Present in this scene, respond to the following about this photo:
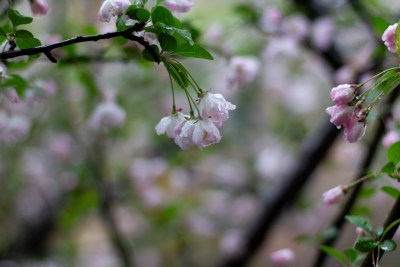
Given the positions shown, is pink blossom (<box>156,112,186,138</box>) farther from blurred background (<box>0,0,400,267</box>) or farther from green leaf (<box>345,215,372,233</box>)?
blurred background (<box>0,0,400,267</box>)

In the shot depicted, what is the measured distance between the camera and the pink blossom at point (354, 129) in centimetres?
44

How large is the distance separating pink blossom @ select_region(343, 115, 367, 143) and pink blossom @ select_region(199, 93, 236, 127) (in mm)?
134

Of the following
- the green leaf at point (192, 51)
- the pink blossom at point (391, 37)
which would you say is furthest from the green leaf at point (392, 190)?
the green leaf at point (192, 51)

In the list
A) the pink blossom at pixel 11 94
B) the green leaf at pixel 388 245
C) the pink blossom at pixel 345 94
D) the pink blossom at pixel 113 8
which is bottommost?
the green leaf at pixel 388 245

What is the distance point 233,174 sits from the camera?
2.15 metres

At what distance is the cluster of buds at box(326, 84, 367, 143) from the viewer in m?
0.44

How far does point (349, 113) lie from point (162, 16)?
0.75ft

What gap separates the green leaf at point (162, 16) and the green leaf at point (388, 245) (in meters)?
0.34

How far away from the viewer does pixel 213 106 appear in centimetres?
47

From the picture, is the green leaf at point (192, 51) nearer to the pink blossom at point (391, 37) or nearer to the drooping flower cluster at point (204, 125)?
the drooping flower cluster at point (204, 125)

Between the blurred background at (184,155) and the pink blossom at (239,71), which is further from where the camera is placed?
the blurred background at (184,155)

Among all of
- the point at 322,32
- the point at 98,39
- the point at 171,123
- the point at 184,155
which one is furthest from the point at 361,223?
the point at 184,155

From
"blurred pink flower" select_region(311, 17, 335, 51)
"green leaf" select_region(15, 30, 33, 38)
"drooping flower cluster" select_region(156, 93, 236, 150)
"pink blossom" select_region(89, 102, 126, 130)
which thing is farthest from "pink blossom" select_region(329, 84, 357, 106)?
"blurred pink flower" select_region(311, 17, 335, 51)

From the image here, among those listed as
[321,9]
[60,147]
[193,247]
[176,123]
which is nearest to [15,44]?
[176,123]
